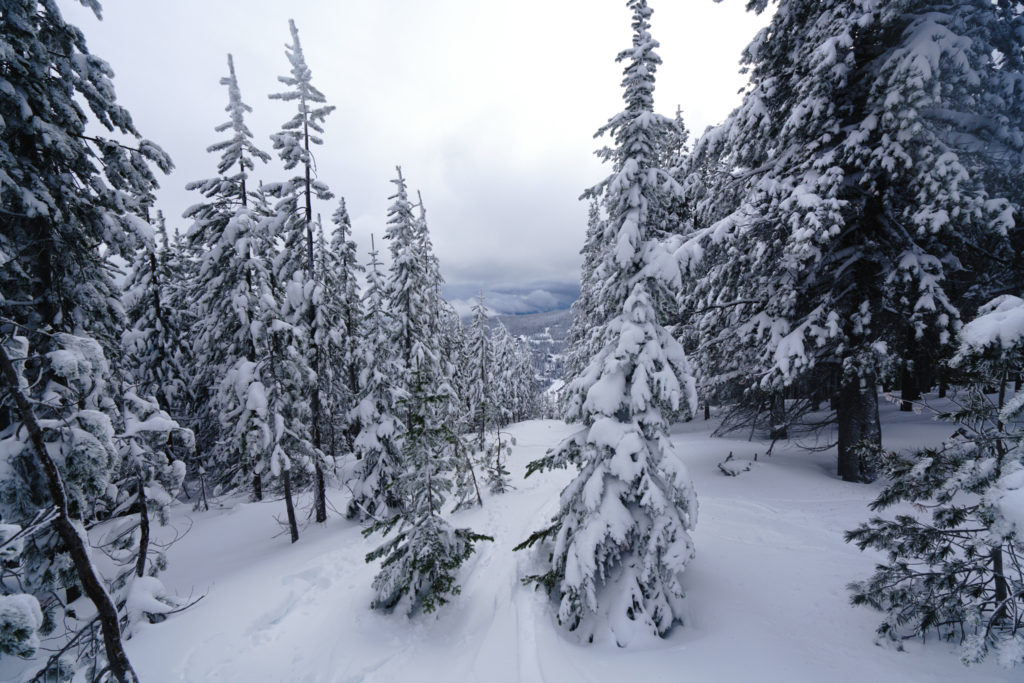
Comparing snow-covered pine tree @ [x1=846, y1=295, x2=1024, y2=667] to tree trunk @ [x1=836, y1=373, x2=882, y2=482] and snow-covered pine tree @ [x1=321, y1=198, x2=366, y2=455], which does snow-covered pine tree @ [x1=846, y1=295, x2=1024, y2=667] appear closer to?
tree trunk @ [x1=836, y1=373, x2=882, y2=482]

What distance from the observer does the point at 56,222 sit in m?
7.34

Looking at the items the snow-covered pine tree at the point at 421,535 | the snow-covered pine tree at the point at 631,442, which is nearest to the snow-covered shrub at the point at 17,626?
the snow-covered pine tree at the point at 421,535

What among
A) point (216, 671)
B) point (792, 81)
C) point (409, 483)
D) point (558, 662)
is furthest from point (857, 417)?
point (216, 671)

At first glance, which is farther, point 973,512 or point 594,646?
point 594,646

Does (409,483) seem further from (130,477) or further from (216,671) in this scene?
(130,477)

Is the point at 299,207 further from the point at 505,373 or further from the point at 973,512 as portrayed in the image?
the point at 505,373

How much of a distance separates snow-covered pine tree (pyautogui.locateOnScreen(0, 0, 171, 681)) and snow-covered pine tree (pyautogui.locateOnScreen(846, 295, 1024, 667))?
986 cm

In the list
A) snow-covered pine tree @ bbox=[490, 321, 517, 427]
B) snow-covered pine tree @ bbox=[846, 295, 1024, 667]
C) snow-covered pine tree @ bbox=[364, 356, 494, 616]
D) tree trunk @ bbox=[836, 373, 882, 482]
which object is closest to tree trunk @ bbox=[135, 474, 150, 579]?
snow-covered pine tree @ bbox=[364, 356, 494, 616]

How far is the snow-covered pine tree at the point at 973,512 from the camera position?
10.8 feet

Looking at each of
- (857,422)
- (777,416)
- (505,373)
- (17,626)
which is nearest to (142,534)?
(17,626)

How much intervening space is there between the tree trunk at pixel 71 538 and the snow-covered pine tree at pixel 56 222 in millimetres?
1273

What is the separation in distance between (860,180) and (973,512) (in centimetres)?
808

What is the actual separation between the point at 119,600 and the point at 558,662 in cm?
819

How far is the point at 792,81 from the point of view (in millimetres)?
9617
